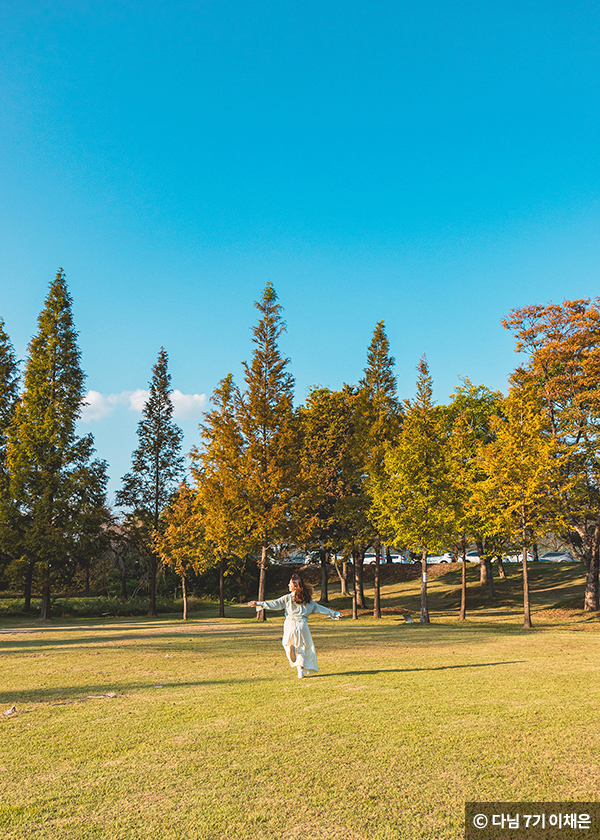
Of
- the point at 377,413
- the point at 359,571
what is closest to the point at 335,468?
the point at 377,413

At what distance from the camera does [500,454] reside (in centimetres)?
2431

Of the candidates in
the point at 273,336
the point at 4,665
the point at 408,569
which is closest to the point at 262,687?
the point at 4,665

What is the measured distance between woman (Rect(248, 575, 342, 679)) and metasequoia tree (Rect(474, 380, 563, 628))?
1558 centimetres

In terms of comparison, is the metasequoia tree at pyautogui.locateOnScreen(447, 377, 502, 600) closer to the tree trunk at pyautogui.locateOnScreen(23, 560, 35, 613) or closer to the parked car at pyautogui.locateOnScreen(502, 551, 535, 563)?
the parked car at pyautogui.locateOnScreen(502, 551, 535, 563)

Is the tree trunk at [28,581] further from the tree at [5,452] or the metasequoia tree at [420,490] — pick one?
the metasequoia tree at [420,490]

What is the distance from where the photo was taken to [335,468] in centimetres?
3447

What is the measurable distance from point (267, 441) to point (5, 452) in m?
17.5

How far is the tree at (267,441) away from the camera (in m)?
28.1

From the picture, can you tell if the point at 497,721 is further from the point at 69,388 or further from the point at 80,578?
the point at 80,578

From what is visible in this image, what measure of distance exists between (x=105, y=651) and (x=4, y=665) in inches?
109

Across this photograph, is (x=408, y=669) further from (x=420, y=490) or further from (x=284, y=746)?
(x=420, y=490)

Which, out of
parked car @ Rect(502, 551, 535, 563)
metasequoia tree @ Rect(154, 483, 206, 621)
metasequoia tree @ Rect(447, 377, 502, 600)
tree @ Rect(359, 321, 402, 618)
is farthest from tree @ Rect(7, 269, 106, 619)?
parked car @ Rect(502, 551, 535, 563)

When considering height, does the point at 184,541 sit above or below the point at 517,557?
above

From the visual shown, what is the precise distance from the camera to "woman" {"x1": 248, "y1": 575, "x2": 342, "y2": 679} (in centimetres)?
990
